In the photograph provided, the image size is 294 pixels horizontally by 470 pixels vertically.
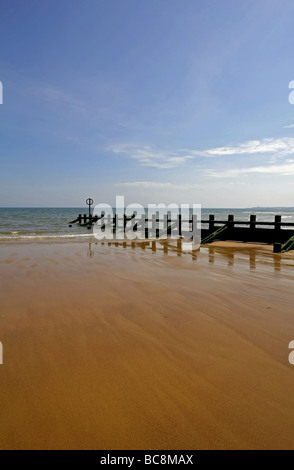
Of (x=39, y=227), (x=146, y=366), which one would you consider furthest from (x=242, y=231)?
(x=39, y=227)

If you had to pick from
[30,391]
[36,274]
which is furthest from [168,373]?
[36,274]

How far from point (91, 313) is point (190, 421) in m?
2.62

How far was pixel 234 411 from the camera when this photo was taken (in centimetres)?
237

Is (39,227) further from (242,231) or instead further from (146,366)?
(146,366)

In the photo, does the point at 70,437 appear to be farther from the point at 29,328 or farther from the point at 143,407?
the point at 29,328

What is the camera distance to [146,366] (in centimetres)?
305

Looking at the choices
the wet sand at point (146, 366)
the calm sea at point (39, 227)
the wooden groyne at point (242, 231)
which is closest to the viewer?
the wet sand at point (146, 366)

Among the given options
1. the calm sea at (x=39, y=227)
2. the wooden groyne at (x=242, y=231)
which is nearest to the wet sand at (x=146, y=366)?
the wooden groyne at (x=242, y=231)

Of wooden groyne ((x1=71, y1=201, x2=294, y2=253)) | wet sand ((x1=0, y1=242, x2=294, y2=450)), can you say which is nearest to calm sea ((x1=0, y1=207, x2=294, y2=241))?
wooden groyne ((x1=71, y1=201, x2=294, y2=253))

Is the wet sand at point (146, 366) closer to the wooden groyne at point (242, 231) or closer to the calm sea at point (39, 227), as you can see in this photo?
the wooden groyne at point (242, 231)

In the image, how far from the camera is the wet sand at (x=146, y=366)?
2166 mm

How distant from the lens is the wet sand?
217 centimetres

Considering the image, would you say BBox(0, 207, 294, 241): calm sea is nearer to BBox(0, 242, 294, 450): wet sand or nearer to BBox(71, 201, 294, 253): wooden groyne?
BBox(71, 201, 294, 253): wooden groyne
